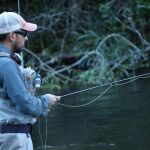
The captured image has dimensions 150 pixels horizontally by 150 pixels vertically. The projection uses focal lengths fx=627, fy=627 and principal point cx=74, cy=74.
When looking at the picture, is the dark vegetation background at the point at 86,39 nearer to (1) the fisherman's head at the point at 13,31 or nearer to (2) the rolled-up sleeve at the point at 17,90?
(1) the fisherman's head at the point at 13,31

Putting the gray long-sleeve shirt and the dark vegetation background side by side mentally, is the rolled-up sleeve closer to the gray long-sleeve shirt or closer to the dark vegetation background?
the gray long-sleeve shirt

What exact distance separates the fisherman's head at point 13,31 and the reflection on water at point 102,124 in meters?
3.30

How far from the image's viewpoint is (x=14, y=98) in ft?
12.3

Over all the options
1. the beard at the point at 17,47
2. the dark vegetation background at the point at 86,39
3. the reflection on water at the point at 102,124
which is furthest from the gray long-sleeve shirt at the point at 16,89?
the dark vegetation background at the point at 86,39

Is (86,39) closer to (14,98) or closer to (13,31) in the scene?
(13,31)

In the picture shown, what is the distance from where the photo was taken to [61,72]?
555 inches

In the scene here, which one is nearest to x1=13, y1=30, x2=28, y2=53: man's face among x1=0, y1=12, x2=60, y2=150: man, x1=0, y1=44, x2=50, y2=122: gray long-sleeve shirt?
x1=0, y1=12, x2=60, y2=150: man

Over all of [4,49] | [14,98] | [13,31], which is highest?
[13,31]

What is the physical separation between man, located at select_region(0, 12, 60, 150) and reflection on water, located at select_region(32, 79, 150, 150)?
3201mm

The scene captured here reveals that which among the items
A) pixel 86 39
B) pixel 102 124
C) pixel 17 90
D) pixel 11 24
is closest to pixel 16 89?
pixel 17 90

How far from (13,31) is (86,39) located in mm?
11042

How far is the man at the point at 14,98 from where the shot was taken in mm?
3742

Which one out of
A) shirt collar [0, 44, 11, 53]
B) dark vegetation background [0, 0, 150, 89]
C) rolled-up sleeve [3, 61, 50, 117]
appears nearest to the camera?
rolled-up sleeve [3, 61, 50, 117]

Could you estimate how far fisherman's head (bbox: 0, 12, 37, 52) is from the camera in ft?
12.8
